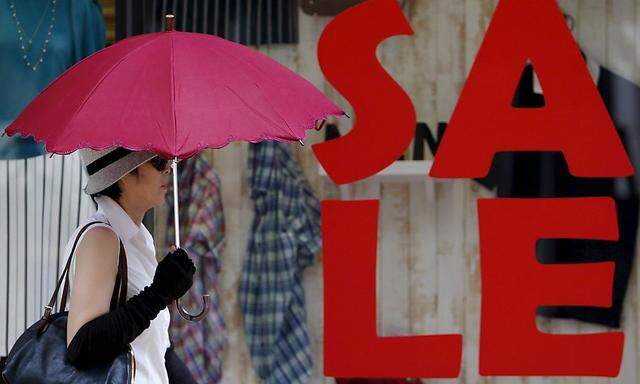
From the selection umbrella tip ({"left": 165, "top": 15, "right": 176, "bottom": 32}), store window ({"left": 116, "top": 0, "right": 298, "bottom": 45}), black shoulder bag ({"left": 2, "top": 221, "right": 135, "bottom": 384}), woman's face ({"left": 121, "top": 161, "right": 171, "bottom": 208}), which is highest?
store window ({"left": 116, "top": 0, "right": 298, "bottom": 45})

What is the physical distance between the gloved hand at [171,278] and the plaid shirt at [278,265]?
2324mm

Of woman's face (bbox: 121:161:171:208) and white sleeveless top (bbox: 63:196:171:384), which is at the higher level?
woman's face (bbox: 121:161:171:208)

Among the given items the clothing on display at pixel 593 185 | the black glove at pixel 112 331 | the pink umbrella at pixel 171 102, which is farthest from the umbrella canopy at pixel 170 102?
the clothing on display at pixel 593 185

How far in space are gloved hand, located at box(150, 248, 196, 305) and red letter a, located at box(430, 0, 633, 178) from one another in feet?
7.30

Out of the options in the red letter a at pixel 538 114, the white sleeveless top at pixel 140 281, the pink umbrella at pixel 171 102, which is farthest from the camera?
the red letter a at pixel 538 114

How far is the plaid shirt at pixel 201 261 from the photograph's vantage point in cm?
482

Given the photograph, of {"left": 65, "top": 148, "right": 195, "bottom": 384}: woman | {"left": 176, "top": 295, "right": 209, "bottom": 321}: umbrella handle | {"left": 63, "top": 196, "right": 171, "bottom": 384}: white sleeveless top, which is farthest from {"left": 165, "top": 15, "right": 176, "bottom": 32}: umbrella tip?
{"left": 176, "top": 295, "right": 209, "bottom": 321}: umbrella handle

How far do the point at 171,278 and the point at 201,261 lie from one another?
2463 mm

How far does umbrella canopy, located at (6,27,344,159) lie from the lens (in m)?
2.32

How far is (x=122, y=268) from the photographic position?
8.05 feet

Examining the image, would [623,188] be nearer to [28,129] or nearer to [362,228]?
[362,228]

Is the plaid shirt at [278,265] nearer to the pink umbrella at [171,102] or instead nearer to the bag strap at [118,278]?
the pink umbrella at [171,102]

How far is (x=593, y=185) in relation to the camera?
4.79 meters

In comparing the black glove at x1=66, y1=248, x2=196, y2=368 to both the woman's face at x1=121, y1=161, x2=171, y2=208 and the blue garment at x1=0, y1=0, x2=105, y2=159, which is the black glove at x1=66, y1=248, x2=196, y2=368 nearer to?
the woman's face at x1=121, y1=161, x2=171, y2=208
